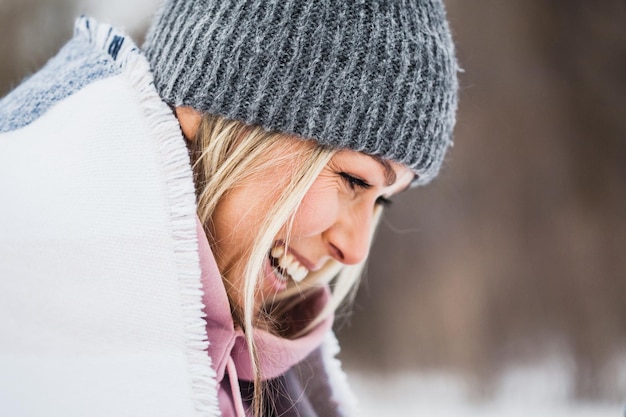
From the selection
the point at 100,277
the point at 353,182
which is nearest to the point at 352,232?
the point at 353,182

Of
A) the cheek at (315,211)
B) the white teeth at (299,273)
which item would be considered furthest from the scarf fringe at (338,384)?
the cheek at (315,211)

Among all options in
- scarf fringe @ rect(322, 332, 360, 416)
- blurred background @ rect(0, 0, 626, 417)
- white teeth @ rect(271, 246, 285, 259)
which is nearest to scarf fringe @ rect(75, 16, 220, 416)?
white teeth @ rect(271, 246, 285, 259)

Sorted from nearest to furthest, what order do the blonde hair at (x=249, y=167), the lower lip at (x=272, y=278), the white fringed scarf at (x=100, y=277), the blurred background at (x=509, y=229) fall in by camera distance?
the white fringed scarf at (x=100, y=277) < the blonde hair at (x=249, y=167) < the lower lip at (x=272, y=278) < the blurred background at (x=509, y=229)

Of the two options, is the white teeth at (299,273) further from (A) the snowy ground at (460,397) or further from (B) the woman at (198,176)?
(A) the snowy ground at (460,397)

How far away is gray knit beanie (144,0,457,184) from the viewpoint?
0.62 metres

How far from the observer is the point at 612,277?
1.24m

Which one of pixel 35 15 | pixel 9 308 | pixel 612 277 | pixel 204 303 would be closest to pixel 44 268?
pixel 9 308

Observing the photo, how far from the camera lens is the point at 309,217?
70 centimetres

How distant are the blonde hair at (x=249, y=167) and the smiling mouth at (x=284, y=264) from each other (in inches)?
2.1

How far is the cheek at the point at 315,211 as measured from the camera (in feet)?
2.27

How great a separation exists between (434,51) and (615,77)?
0.76 m

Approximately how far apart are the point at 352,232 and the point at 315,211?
8 centimetres

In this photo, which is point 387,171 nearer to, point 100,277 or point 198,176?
point 198,176

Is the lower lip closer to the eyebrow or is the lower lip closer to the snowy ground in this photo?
the eyebrow
